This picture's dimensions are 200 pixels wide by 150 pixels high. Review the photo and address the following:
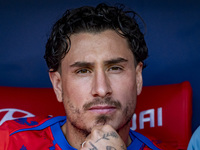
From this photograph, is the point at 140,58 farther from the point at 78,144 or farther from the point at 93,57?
the point at 78,144

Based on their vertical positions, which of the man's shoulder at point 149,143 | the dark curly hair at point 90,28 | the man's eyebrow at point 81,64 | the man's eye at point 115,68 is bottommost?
the man's shoulder at point 149,143

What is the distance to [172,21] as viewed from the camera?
223cm

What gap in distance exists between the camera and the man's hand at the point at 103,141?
42.9 inches

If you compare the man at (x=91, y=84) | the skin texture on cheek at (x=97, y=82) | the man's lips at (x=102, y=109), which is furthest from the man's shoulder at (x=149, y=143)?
the man's lips at (x=102, y=109)

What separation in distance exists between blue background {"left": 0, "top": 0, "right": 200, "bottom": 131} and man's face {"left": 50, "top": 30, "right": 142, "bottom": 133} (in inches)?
33.5

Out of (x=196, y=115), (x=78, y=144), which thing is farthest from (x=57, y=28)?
→ (x=196, y=115)

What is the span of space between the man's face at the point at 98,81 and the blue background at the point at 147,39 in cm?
85

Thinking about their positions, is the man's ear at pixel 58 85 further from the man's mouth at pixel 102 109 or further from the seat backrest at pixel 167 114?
the seat backrest at pixel 167 114

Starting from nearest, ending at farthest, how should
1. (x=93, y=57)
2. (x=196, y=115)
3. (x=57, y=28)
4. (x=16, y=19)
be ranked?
(x=93, y=57)
(x=57, y=28)
(x=196, y=115)
(x=16, y=19)

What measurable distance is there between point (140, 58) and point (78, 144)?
0.47 meters

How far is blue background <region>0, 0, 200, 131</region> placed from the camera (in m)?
2.18

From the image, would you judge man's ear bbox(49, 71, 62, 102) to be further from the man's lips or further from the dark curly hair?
the man's lips

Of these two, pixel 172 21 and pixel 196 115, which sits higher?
pixel 172 21

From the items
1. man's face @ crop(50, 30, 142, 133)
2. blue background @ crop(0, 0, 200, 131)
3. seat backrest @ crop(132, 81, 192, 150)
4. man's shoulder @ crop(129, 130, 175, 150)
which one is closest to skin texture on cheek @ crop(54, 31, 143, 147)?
man's face @ crop(50, 30, 142, 133)
